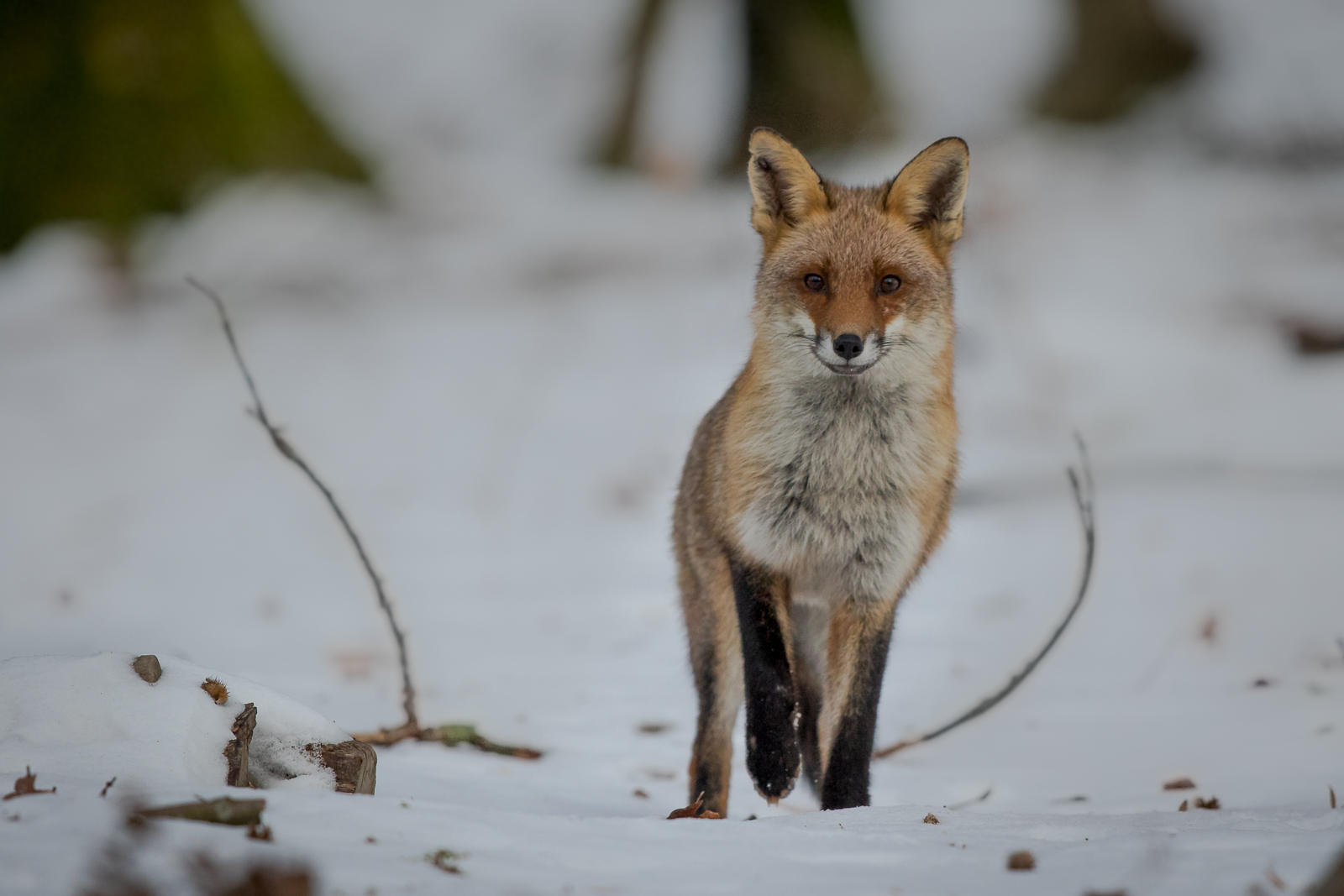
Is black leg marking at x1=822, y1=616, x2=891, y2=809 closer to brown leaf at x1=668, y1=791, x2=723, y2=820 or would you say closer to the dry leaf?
brown leaf at x1=668, y1=791, x2=723, y2=820

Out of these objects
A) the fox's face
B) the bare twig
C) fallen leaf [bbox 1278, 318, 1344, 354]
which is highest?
fallen leaf [bbox 1278, 318, 1344, 354]

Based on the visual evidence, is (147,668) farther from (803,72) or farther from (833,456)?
(803,72)

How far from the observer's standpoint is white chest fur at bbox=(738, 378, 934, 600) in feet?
11.2

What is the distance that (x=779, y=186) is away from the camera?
12.2 feet

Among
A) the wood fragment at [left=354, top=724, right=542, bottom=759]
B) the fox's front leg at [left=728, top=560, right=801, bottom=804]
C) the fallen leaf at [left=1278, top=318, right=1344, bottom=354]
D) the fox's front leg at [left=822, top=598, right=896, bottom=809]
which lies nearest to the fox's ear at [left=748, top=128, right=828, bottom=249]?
the fox's front leg at [left=728, top=560, right=801, bottom=804]

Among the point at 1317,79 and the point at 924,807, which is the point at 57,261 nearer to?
the point at 924,807

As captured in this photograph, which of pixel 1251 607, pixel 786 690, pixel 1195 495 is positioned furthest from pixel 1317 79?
pixel 786 690

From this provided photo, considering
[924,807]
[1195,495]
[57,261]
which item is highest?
[57,261]

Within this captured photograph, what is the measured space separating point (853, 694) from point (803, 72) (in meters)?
11.4

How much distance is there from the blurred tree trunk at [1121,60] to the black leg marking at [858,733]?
13435 mm

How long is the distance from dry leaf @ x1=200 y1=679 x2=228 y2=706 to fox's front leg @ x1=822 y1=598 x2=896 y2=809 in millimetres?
1706

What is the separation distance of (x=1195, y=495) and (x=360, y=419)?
6.52 metres

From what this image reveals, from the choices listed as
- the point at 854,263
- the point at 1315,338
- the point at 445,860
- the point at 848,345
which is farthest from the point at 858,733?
the point at 1315,338

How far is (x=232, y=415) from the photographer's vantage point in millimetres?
9812
